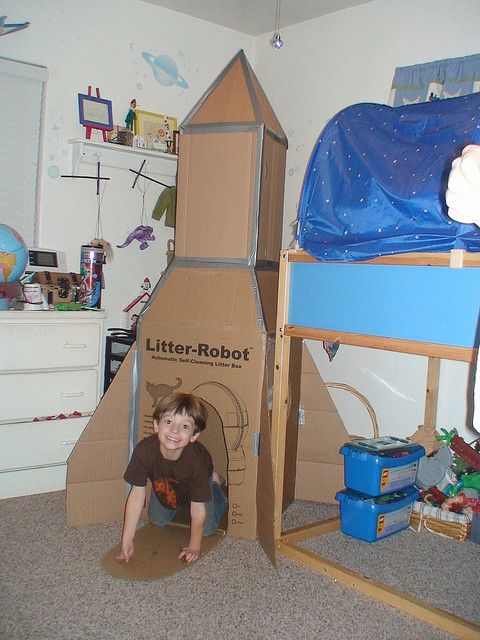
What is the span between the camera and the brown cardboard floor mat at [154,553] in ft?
6.35

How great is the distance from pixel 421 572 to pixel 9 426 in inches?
Result: 67.6

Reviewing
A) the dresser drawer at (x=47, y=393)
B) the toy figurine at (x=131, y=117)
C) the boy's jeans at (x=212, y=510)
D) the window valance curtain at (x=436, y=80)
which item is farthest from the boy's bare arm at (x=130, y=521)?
the window valance curtain at (x=436, y=80)

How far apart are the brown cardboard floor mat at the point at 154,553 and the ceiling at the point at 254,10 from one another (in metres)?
2.66

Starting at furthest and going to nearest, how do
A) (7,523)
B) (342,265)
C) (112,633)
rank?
(7,523) → (342,265) → (112,633)

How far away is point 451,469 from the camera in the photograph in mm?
2568

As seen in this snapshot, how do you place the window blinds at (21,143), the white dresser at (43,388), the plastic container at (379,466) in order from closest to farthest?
the plastic container at (379,466) → the white dresser at (43,388) → the window blinds at (21,143)

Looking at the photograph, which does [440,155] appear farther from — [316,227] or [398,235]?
[316,227]

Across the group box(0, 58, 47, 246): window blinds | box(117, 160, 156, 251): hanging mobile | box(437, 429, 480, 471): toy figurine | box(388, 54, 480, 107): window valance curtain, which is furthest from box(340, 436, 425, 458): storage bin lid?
box(0, 58, 47, 246): window blinds

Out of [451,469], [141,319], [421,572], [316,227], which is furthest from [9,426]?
[451,469]

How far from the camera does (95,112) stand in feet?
10.1

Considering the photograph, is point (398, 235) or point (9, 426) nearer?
point (398, 235)

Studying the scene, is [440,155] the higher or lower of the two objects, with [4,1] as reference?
lower

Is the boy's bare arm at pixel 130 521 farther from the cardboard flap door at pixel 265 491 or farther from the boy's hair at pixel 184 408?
the cardboard flap door at pixel 265 491

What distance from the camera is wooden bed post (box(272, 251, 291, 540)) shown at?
84.0 inches
